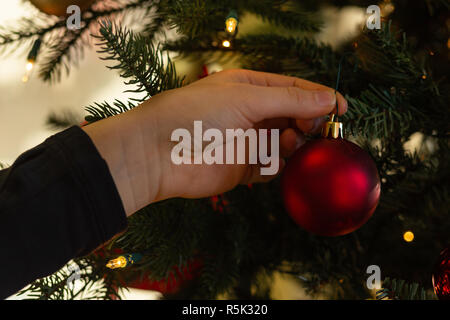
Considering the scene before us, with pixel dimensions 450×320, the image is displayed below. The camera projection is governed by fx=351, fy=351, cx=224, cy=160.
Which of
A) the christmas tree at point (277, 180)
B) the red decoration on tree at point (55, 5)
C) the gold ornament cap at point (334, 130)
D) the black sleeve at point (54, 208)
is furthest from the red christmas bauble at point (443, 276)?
the red decoration on tree at point (55, 5)

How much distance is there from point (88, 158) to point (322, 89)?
29 centimetres

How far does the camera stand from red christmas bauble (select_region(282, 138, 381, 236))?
35 centimetres

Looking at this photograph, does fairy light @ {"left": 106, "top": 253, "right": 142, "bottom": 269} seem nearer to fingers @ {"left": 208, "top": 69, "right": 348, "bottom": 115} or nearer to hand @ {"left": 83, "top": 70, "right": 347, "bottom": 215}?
hand @ {"left": 83, "top": 70, "right": 347, "bottom": 215}

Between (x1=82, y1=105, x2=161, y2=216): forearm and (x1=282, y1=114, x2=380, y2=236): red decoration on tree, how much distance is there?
18 cm

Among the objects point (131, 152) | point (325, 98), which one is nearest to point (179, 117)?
point (131, 152)

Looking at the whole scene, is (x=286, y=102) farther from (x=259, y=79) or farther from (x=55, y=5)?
(x=55, y=5)

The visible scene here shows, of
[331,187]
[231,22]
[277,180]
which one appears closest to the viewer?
[331,187]

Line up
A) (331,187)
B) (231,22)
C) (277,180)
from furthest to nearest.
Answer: (277,180), (231,22), (331,187)

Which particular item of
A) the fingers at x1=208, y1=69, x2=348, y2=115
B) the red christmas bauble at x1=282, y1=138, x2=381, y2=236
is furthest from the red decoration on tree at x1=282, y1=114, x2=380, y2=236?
the fingers at x1=208, y1=69, x2=348, y2=115

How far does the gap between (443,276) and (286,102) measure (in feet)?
0.82

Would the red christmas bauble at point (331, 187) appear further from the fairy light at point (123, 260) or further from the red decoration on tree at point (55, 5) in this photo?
the red decoration on tree at point (55, 5)

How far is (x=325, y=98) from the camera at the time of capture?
42 cm

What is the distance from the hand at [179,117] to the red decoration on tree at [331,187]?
76mm
